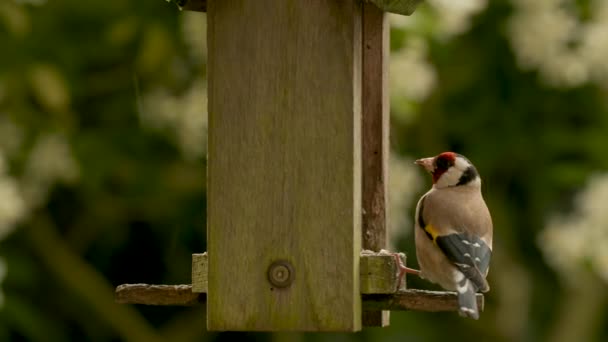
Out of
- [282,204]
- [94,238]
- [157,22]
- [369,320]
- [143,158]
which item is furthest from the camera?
[94,238]

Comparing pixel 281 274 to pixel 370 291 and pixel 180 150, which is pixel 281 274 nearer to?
pixel 370 291

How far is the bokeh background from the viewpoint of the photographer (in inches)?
261

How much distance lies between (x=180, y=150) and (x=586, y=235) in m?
1.91

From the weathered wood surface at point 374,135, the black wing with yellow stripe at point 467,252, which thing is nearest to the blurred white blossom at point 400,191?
the black wing with yellow stripe at point 467,252

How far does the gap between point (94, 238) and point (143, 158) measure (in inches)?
34.8

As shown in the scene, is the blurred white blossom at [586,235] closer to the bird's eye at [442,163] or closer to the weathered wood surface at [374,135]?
the bird's eye at [442,163]

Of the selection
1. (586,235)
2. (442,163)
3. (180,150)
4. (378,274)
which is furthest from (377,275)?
(180,150)

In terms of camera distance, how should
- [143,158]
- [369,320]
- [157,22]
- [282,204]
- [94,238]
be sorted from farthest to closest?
[94,238] < [143,158] < [157,22] < [369,320] < [282,204]

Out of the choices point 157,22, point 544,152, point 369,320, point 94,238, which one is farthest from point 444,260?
point 94,238

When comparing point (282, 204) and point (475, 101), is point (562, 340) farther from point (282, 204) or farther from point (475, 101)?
point (282, 204)

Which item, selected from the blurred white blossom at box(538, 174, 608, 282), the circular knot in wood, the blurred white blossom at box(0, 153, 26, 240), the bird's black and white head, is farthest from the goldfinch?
the blurred white blossom at box(0, 153, 26, 240)

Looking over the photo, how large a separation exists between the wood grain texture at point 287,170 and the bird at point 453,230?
18.1 inches

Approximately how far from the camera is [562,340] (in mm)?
8055

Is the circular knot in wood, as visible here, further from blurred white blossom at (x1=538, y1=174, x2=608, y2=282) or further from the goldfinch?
blurred white blossom at (x1=538, y1=174, x2=608, y2=282)
